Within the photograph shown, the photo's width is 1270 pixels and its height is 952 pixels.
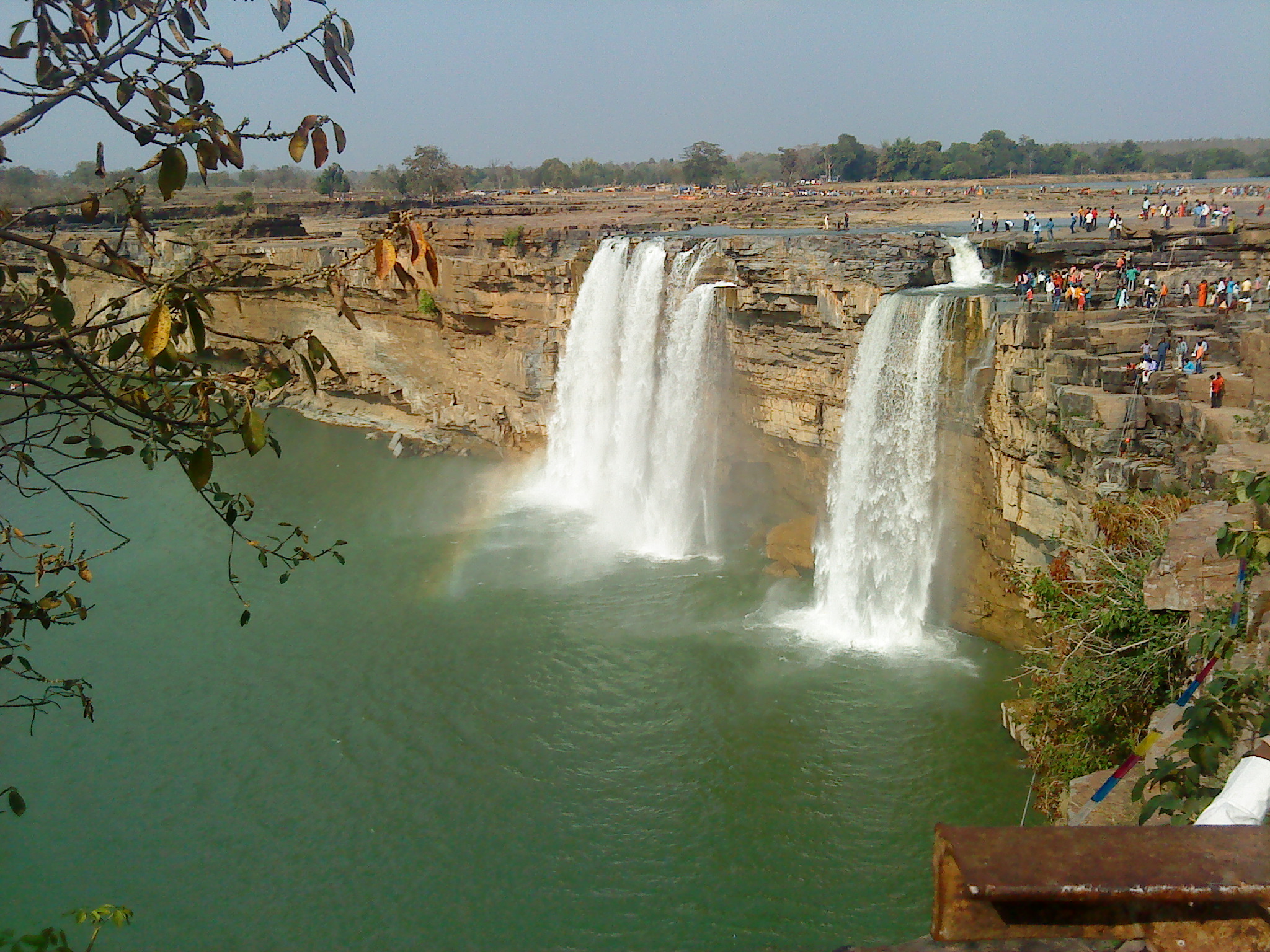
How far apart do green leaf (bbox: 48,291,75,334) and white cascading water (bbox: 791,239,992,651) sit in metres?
11.4

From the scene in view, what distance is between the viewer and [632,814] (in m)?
9.48

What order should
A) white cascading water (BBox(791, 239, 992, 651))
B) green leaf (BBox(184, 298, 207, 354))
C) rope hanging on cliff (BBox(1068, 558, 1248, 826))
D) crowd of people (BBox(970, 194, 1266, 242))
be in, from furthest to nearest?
crowd of people (BBox(970, 194, 1266, 242)), white cascading water (BBox(791, 239, 992, 651)), rope hanging on cliff (BBox(1068, 558, 1248, 826)), green leaf (BBox(184, 298, 207, 354))

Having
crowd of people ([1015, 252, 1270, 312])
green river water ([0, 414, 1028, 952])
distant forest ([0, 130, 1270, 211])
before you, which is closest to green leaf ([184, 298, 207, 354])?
green river water ([0, 414, 1028, 952])

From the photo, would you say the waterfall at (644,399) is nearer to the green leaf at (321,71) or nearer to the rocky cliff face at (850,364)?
the rocky cliff face at (850,364)

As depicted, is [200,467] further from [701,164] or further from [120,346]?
[701,164]

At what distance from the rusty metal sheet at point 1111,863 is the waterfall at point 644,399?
48.3ft

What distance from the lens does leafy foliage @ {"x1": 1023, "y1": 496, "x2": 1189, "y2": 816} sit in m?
8.37

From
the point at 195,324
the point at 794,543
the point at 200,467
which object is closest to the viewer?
the point at 195,324

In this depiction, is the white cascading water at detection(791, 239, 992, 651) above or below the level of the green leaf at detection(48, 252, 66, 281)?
below

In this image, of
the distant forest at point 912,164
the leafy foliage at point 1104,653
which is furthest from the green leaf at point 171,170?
the distant forest at point 912,164

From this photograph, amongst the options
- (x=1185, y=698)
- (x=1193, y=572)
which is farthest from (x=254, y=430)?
(x=1193, y=572)

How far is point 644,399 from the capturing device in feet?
60.1

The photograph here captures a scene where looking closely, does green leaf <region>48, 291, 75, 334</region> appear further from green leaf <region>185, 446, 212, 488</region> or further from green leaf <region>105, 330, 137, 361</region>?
green leaf <region>185, 446, 212, 488</region>

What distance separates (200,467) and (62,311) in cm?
55
